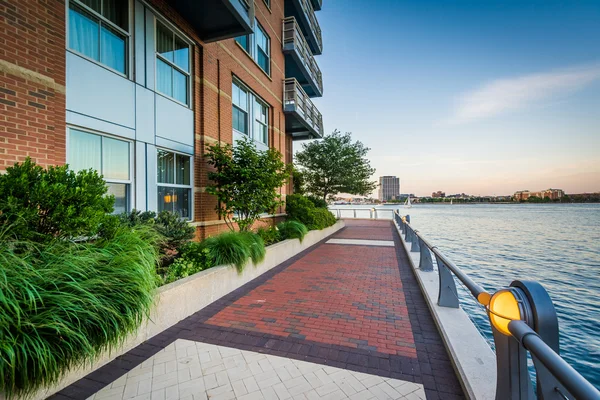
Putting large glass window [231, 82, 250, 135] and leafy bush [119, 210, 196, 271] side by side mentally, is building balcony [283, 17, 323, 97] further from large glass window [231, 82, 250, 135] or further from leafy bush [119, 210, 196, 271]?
leafy bush [119, 210, 196, 271]

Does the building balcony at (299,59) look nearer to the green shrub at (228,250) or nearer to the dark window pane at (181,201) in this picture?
the dark window pane at (181,201)

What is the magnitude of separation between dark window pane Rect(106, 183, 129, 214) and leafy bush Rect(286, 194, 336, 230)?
804 cm

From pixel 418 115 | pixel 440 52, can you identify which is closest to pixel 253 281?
pixel 440 52

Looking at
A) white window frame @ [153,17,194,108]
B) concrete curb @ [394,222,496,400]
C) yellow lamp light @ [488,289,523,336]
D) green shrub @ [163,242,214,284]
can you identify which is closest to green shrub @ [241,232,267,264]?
green shrub @ [163,242,214,284]

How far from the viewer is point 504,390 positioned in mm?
1823

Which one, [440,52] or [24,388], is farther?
[440,52]

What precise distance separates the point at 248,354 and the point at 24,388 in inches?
77.9

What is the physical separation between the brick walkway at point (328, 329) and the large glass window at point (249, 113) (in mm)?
6115

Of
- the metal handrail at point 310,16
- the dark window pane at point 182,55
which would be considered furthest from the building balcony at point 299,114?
the dark window pane at point 182,55

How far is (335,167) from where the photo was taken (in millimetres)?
22891

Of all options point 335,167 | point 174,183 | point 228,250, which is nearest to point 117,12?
point 174,183

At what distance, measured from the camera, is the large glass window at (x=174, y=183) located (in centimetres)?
663

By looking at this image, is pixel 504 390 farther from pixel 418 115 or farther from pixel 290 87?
pixel 418 115

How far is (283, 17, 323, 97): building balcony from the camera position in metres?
13.4
